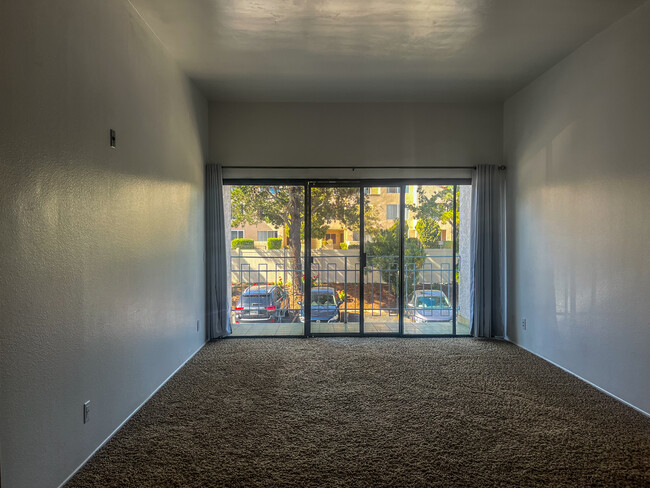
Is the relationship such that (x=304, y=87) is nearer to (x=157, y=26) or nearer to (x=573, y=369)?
(x=157, y=26)

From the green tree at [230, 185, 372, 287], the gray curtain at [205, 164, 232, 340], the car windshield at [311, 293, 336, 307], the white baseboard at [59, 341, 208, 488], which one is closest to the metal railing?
the car windshield at [311, 293, 336, 307]

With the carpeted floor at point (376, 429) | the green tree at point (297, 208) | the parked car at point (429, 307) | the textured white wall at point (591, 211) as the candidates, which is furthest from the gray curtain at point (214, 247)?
the textured white wall at point (591, 211)

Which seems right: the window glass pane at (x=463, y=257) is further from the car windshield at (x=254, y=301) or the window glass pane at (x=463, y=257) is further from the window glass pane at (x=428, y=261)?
the car windshield at (x=254, y=301)

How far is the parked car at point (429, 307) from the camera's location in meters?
4.79

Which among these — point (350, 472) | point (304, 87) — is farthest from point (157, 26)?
point (350, 472)

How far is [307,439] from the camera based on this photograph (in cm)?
231

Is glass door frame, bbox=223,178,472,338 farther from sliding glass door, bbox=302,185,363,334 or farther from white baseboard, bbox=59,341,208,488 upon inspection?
white baseboard, bbox=59,341,208,488

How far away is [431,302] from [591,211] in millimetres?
2147

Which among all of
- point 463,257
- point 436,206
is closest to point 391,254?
point 436,206

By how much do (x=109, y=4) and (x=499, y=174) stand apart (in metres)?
4.06

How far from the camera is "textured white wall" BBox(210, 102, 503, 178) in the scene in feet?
14.9

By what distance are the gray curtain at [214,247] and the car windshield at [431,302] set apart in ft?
7.78

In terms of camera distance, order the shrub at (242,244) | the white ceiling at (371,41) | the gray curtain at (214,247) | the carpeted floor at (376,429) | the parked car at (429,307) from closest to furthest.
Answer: the carpeted floor at (376,429) → the white ceiling at (371,41) → the gray curtain at (214,247) → the parked car at (429,307) → the shrub at (242,244)

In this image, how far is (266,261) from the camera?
16.5 feet
